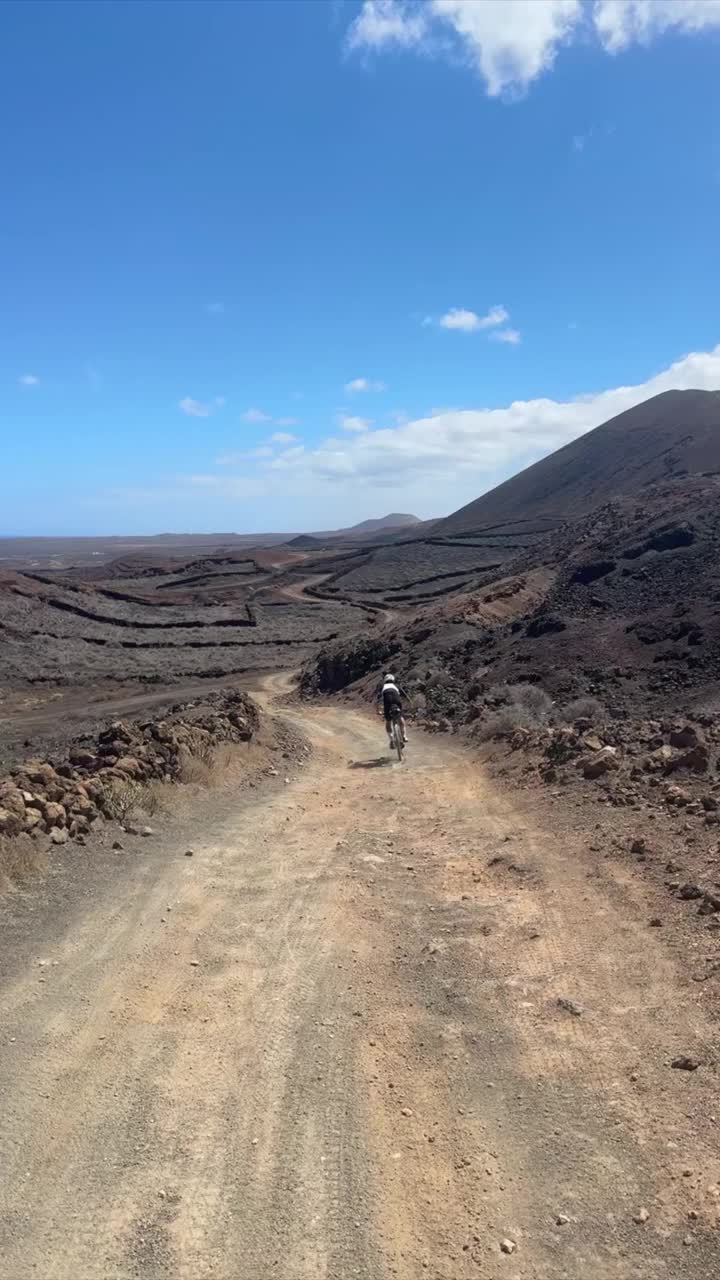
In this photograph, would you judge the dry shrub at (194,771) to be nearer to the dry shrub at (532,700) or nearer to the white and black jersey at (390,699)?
the white and black jersey at (390,699)

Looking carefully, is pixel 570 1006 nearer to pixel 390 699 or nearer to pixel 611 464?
pixel 390 699

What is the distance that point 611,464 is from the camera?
115812 millimetres

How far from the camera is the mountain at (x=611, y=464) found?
98.1m

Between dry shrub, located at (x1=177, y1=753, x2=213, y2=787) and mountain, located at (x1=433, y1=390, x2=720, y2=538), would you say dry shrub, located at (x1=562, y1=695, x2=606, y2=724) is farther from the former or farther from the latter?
mountain, located at (x1=433, y1=390, x2=720, y2=538)

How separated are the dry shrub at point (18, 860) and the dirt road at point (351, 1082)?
375 millimetres

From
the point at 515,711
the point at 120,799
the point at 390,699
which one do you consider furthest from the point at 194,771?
the point at 515,711

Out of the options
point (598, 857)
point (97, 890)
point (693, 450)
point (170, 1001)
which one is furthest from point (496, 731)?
point (693, 450)

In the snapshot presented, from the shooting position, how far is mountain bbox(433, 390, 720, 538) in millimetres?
98062

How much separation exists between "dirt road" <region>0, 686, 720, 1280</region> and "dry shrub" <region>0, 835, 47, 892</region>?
1.23 ft

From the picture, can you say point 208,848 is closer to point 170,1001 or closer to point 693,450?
point 170,1001

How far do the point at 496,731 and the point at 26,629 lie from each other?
4339cm

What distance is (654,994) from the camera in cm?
529

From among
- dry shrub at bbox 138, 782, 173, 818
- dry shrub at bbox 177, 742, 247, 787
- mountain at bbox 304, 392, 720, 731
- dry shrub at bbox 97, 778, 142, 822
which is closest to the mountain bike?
mountain at bbox 304, 392, 720, 731

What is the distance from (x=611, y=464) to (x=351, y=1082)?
120 m
